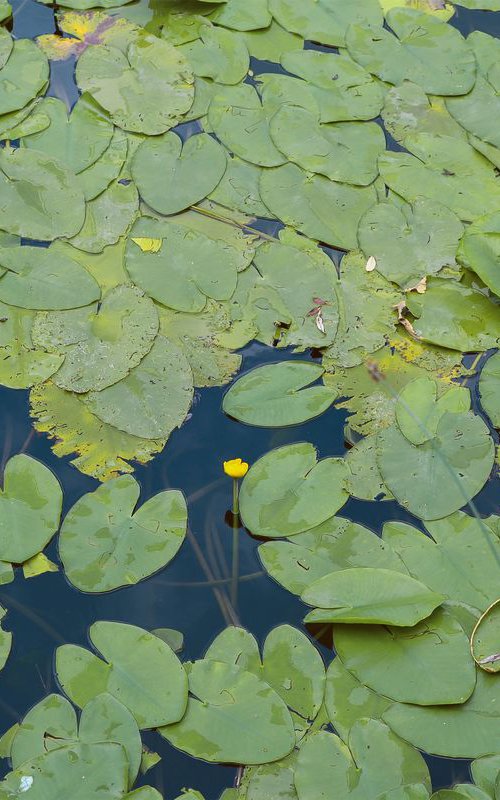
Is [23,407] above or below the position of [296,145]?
below

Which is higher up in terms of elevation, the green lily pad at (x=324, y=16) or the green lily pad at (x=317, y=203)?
the green lily pad at (x=324, y=16)

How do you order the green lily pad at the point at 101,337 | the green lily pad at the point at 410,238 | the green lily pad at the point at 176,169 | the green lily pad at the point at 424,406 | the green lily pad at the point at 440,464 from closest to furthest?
1. the green lily pad at the point at 440,464
2. the green lily pad at the point at 424,406
3. the green lily pad at the point at 101,337
4. the green lily pad at the point at 410,238
5. the green lily pad at the point at 176,169

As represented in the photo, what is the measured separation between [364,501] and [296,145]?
153 cm

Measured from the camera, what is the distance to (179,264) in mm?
2828

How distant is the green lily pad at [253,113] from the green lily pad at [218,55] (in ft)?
0.25

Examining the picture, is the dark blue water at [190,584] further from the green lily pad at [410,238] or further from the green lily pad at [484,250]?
the green lily pad at [484,250]

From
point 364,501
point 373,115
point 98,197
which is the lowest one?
point 364,501

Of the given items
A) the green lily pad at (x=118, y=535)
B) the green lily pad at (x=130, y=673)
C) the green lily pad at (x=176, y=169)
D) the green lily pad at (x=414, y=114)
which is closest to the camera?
the green lily pad at (x=130, y=673)

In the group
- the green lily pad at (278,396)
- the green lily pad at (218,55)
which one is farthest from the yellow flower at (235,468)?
the green lily pad at (218,55)

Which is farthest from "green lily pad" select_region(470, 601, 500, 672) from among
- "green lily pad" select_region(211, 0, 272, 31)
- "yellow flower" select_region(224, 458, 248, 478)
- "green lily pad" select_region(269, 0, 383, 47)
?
"green lily pad" select_region(211, 0, 272, 31)

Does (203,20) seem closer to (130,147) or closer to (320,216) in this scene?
(130,147)

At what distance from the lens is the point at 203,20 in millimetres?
3535

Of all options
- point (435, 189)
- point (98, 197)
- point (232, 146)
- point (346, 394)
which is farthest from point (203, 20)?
point (346, 394)

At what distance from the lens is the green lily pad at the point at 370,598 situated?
209 centimetres
